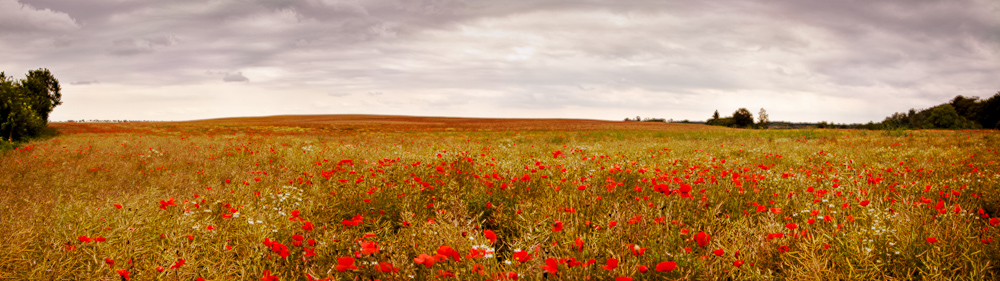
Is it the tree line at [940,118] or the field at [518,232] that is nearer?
the field at [518,232]

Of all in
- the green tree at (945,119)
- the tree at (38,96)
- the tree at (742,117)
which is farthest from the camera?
the tree at (742,117)

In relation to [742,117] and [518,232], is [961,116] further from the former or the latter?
[518,232]

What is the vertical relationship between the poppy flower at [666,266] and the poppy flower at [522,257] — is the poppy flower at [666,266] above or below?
above

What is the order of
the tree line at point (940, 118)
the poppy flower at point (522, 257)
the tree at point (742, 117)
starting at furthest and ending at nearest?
1. the tree at point (742, 117)
2. the tree line at point (940, 118)
3. the poppy flower at point (522, 257)

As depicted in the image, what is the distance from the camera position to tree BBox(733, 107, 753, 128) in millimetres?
95075

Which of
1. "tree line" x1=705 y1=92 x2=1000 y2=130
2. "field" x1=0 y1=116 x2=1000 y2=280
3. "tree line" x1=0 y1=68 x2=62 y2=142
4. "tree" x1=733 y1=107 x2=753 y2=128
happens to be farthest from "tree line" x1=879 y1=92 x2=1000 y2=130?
"tree line" x1=0 y1=68 x2=62 y2=142

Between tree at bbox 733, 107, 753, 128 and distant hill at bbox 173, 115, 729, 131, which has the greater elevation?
tree at bbox 733, 107, 753, 128

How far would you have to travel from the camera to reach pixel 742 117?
315 feet

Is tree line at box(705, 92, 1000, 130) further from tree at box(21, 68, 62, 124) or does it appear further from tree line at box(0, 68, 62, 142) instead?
tree at box(21, 68, 62, 124)

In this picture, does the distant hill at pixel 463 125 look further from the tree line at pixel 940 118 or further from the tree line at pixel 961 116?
the tree line at pixel 961 116

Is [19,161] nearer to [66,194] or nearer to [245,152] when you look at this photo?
[245,152]

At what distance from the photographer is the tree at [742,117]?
95075mm

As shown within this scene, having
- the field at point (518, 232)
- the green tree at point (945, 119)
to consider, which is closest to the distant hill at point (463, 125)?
the field at point (518, 232)

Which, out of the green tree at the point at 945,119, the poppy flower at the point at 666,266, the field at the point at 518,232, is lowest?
the field at the point at 518,232
